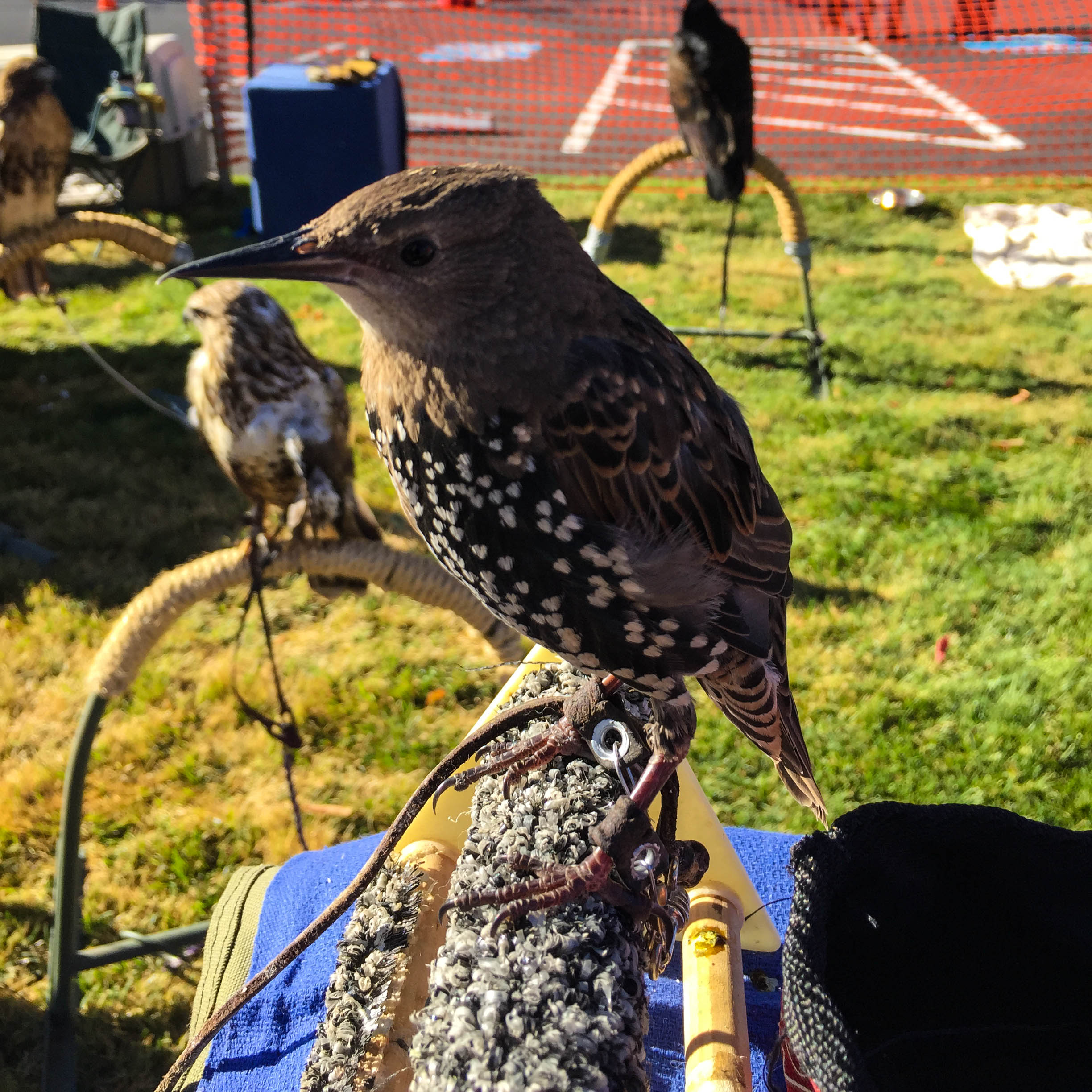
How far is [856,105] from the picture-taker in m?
11.6

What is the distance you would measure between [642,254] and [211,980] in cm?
612

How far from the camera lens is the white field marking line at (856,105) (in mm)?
11219

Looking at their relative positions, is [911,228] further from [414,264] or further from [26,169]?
[414,264]

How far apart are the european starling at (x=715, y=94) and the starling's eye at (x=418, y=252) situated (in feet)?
11.5

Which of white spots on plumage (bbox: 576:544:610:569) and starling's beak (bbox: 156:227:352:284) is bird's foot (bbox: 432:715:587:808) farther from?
starling's beak (bbox: 156:227:352:284)

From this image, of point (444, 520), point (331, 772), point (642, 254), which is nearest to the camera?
point (444, 520)

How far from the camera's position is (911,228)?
24.9 feet

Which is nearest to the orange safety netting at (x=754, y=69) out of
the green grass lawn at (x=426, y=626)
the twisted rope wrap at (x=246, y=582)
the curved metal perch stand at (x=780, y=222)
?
the green grass lawn at (x=426, y=626)

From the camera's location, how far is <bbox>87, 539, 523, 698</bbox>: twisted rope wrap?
181 cm

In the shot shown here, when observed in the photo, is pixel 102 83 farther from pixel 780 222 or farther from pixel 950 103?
pixel 950 103

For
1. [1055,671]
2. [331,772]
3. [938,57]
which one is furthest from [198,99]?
[938,57]

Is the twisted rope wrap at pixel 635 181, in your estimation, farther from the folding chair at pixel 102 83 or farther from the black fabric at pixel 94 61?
the black fabric at pixel 94 61

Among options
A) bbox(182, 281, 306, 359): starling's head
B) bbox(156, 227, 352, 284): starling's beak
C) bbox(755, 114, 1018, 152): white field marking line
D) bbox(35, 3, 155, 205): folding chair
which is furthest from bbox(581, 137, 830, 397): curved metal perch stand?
bbox(755, 114, 1018, 152): white field marking line

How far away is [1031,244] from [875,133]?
4.21 metres
